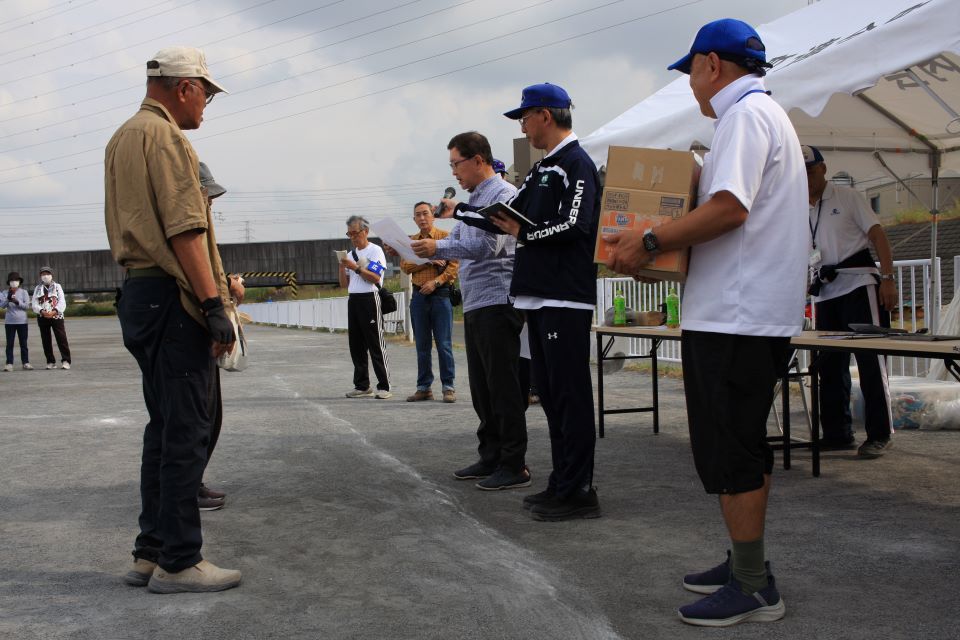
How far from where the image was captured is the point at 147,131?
134 inches

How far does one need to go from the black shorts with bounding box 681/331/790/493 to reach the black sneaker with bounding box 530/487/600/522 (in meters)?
1.58

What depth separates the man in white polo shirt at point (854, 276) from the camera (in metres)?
6.14

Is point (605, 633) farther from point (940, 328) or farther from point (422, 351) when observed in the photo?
point (422, 351)

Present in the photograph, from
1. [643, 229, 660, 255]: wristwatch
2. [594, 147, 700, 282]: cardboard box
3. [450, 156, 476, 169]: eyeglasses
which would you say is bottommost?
[643, 229, 660, 255]: wristwatch

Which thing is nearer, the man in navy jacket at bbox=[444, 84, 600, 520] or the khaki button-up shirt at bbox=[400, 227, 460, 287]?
the man in navy jacket at bbox=[444, 84, 600, 520]

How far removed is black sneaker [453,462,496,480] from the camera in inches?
223

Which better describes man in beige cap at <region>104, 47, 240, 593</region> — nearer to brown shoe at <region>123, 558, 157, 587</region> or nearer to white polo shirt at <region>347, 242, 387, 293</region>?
brown shoe at <region>123, 558, 157, 587</region>

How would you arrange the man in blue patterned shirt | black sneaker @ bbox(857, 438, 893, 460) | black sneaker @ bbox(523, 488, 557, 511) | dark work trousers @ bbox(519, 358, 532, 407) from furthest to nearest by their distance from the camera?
dark work trousers @ bbox(519, 358, 532, 407) → black sneaker @ bbox(857, 438, 893, 460) → the man in blue patterned shirt → black sneaker @ bbox(523, 488, 557, 511)

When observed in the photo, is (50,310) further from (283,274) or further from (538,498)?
(283,274)

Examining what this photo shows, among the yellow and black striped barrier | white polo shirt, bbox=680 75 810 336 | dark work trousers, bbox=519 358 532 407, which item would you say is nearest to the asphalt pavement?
dark work trousers, bbox=519 358 532 407

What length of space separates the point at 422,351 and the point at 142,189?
681 centimetres

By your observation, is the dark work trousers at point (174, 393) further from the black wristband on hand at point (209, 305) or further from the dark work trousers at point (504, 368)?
the dark work trousers at point (504, 368)

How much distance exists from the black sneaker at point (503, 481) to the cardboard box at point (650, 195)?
221 centimetres

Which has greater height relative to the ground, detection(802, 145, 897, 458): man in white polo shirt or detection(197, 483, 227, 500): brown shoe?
detection(802, 145, 897, 458): man in white polo shirt
